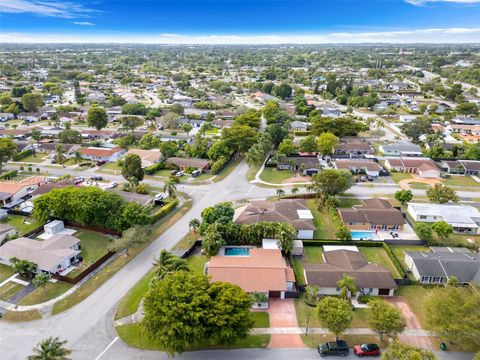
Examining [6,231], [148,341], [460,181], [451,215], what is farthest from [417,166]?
[6,231]

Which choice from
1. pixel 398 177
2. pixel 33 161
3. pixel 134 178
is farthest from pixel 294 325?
pixel 33 161

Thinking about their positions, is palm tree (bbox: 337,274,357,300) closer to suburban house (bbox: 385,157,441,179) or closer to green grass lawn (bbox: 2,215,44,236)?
green grass lawn (bbox: 2,215,44,236)

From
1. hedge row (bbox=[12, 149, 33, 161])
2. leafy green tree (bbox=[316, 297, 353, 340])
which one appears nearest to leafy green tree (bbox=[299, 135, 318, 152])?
leafy green tree (bbox=[316, 297, 353, 340])

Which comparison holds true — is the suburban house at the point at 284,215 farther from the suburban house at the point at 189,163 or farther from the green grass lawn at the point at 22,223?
the green grass lawn at the point at 22,223

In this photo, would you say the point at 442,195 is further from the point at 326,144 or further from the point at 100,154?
the point at 100,154

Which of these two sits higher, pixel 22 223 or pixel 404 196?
pixel 404 196

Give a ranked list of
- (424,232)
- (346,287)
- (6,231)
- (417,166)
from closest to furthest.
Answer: (346,287) < (424,232) < (6,231) < (417,166)
